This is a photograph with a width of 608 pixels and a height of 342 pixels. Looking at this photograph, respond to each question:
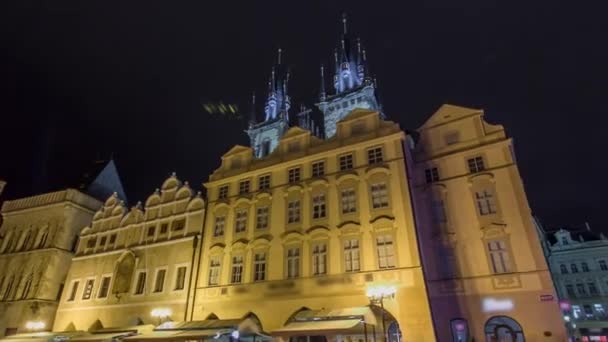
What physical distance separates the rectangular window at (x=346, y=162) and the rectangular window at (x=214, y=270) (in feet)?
31.9

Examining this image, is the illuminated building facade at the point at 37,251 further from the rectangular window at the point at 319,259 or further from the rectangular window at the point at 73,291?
the rectangular window at the point at 319,259

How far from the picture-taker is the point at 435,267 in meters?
18.9

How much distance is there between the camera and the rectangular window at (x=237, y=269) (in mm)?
21453

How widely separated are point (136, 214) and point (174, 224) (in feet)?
13.0

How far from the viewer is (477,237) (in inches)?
734

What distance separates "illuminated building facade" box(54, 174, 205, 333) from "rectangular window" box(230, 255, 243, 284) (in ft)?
9.44

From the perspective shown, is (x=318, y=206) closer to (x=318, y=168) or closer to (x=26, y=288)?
(x=318, y=168)

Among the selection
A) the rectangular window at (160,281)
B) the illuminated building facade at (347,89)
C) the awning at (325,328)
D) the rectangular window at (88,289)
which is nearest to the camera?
the awning at (325,328)

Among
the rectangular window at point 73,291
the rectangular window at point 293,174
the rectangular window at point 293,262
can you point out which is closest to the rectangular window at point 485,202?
the rectangular window at point 293,262

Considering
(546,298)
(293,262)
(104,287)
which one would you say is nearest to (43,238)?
(104,287)

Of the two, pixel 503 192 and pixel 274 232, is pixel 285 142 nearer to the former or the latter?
pixel 274 232

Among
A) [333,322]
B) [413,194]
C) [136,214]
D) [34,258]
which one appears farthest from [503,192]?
[34,258]

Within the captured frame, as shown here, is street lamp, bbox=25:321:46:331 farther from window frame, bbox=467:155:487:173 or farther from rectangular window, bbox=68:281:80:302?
window frame, bbox=467:155:487:173

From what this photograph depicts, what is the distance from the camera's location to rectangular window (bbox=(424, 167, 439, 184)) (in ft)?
69.7
